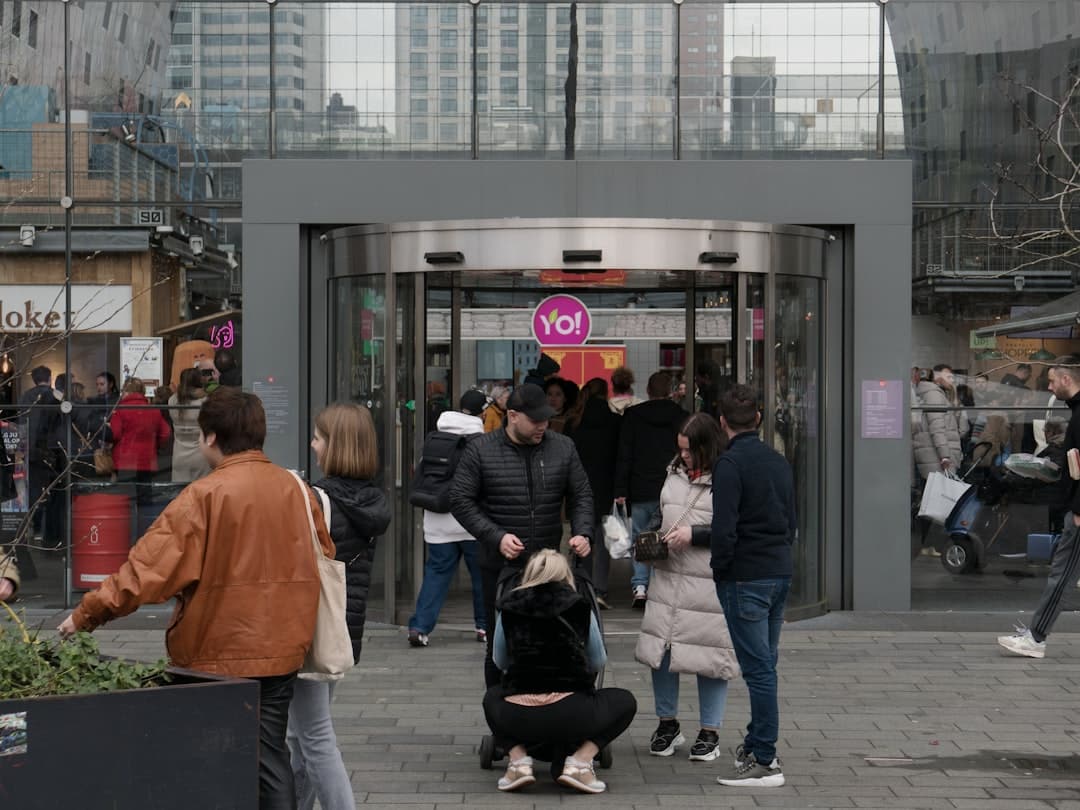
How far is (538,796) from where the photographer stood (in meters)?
6.47

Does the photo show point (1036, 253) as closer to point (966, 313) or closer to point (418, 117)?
point (966, 313)

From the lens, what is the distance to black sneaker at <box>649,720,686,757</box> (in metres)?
7.14

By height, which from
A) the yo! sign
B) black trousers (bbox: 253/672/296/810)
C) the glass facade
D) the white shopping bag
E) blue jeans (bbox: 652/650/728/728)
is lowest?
blue jeans (bbox: 652/650/728/728)

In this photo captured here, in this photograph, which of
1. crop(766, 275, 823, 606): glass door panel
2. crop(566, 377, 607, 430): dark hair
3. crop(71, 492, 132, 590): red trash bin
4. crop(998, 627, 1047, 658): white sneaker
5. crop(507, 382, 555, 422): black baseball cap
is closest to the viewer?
crop(507, 382, 555, 422): black baseball cap

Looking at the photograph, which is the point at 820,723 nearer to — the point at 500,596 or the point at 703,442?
the point at 703,442

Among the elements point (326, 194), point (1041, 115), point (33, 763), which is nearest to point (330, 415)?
point (33, 763)

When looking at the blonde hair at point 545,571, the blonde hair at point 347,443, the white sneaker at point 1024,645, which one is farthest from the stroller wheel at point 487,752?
the white sneaker at point 1024,645

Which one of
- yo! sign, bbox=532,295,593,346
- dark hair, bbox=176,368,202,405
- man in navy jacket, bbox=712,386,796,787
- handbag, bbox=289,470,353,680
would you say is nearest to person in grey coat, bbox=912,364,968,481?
yo! sign, bbox=532,295,593,346

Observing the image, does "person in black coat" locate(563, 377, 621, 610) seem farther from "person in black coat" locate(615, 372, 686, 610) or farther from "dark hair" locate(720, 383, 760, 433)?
"dark hair" locate(720, 383, 760, 433)

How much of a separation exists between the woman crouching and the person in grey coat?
5565 millimetres

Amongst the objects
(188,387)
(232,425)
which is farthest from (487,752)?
(188,387)

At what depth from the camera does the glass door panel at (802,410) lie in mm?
10797

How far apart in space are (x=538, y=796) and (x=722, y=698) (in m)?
1.08

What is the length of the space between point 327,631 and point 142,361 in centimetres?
678
